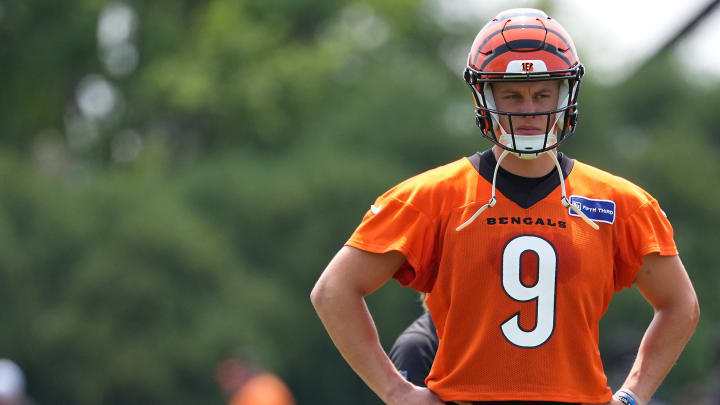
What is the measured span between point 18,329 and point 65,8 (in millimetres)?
9809

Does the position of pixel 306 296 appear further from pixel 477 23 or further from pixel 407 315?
pixel 477 23

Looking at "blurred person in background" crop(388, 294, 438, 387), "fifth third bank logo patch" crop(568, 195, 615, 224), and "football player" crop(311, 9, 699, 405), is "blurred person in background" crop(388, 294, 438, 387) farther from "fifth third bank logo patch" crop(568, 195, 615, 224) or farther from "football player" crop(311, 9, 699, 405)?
"fifth third bank logo patch" crop(568, 195, 615, 224)

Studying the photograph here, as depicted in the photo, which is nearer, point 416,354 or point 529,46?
point 529,46

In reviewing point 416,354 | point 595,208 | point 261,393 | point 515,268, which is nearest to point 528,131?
point 595,208

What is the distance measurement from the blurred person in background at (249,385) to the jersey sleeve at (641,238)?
25.3 ft

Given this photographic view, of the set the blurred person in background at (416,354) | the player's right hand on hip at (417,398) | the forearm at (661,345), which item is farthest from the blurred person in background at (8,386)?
the forearm at (661,345)

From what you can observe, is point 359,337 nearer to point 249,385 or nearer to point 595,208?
point 595,208

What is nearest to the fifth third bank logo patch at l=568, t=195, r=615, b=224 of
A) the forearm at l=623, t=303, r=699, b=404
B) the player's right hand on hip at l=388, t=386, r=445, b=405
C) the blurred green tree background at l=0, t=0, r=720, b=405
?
the forearm at l=623, t=303, r=699, b=404

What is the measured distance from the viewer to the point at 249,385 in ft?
36.7

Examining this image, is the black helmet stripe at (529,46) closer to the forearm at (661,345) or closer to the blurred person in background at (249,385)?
the forearm at (661,345)

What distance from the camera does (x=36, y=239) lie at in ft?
67.9

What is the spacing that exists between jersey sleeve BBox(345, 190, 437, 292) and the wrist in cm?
69

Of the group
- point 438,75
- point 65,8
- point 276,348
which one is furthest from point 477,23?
point 276,348

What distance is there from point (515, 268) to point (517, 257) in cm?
3
